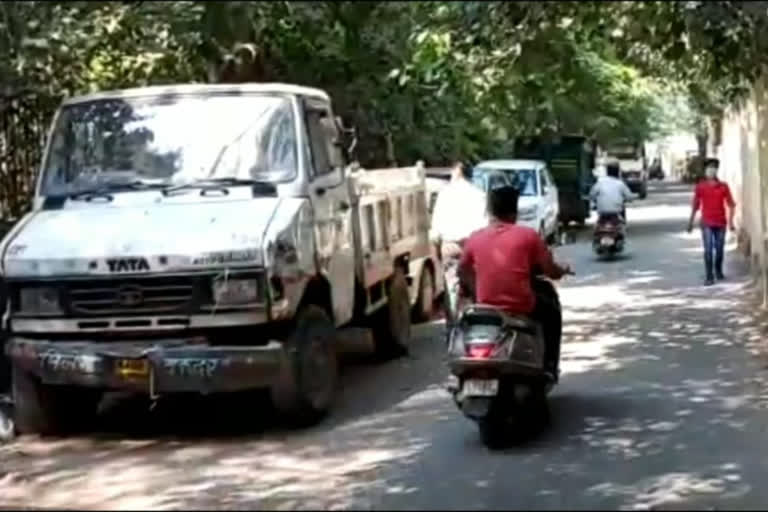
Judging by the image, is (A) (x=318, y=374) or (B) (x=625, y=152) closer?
(A) (x=318, y=374)

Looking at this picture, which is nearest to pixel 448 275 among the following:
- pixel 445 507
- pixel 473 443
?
pixel 473 443

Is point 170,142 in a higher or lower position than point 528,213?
higher

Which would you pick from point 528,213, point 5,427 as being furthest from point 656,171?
point 5,427

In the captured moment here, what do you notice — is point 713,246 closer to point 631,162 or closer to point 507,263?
point 507,263

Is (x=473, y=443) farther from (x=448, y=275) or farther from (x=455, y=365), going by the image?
(x=448, y=275)

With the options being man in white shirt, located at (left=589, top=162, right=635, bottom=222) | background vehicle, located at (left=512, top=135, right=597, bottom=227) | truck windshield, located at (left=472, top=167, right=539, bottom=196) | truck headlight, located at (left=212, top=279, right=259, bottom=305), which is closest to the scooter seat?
truck headlight, located at (left=212, top=279, right=259, bottom=305)

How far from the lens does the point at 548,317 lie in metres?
9.93

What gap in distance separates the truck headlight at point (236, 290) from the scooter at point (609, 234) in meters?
15.4

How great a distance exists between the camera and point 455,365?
30.1 ft

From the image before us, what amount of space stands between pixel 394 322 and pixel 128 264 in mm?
4359

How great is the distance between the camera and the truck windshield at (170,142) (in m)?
10.5

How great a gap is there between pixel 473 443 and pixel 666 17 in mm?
3155

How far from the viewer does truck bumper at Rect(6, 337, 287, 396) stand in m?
9.47

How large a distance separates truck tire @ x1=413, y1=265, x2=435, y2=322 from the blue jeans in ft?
16.0
